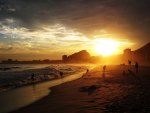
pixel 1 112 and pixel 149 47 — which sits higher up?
pixel 149 47

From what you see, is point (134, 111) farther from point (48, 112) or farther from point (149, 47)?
point (149, 47)

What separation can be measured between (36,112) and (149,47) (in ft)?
491

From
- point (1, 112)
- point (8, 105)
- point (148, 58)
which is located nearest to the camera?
point (1, 112)

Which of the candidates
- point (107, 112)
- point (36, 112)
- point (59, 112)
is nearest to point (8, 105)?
point (36, 112)

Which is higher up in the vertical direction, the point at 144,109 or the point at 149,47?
the point at 149,47

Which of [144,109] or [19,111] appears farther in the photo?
[19,111]

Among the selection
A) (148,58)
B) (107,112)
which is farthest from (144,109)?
(148,58)

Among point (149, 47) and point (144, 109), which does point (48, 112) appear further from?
point (149, 47)

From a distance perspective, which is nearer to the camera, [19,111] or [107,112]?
[107,112]

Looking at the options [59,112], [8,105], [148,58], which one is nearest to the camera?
[59,112]

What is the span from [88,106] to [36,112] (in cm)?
354

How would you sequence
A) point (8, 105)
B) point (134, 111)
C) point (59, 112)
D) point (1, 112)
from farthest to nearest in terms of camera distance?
1. point (8, 105)
2. point (1, 112)
3. point (59, 112)
4. point (134, 111)

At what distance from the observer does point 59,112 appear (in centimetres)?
1455

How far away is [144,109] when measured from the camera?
1332 centimetres
